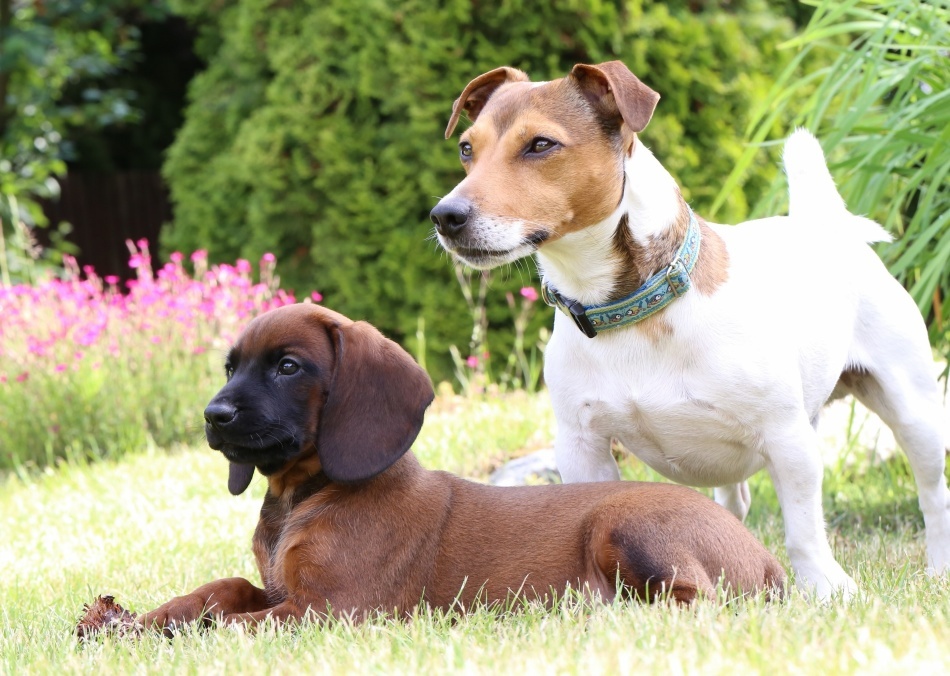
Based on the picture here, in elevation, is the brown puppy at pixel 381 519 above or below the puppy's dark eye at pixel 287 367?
below

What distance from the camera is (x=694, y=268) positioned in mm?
3902

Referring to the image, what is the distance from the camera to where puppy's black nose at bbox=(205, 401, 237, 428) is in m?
3.51

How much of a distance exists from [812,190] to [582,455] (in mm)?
1548

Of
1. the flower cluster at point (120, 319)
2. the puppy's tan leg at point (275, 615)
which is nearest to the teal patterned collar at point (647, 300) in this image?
the puppy's tan leg at point (275, 615)

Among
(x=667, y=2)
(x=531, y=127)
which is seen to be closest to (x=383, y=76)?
(x=667, y=2)

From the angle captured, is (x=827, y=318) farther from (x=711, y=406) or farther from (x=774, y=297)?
(x=711, y=406)

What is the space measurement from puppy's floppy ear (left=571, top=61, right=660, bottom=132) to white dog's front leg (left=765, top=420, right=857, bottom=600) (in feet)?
3.68

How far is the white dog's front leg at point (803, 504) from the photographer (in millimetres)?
3820

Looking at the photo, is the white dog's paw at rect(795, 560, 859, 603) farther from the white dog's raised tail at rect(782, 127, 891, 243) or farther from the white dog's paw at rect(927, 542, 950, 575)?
the white dog's raised tail at rect(782, 127, 891, 243)

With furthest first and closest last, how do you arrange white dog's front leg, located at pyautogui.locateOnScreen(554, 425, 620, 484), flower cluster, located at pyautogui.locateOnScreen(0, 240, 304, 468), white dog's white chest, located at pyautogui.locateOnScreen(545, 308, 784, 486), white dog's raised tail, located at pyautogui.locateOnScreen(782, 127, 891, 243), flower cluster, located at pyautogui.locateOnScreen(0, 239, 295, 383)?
1. flower cluster, located at pyautogui.locateOnScreen(0, 239, 295, 383)
2. flower cluster, located at pyautogui.locateOnScreen(0, 240, 304, 468)
3. white dog's raised tail, located at pyautogui.locateOnScreen(782, 127, 891, 243)
4. white dog's front leg, located at pyautogui.locateOnScreen(554, 425, 620, 484)
5. white dog's white chest, located at pyautogui.locateOnScreen(545, 308, 784, 486)

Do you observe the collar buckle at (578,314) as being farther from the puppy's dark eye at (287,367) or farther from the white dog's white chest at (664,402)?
the puppy's dark eye at (287,367)

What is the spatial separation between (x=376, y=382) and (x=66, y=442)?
472cm

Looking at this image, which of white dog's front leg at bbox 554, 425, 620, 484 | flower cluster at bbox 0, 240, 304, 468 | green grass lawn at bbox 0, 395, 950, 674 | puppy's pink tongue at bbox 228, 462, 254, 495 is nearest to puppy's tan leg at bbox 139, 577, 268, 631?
green grass lawn at bbox 0, 395, 950, 674

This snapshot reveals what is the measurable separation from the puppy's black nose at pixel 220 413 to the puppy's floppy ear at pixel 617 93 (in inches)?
58.5
